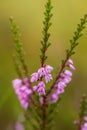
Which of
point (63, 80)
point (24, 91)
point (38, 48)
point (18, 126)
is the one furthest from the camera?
point (38, 48)

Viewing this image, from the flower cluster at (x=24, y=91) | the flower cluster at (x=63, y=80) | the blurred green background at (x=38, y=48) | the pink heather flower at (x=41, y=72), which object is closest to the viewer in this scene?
the pink heather flower at (x=41, y=72)

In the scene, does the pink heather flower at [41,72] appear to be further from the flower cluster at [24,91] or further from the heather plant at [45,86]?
the flower cluster at [24,91]

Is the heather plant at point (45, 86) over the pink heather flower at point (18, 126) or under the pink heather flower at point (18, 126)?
under

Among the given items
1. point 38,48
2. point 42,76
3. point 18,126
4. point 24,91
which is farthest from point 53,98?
point 38,48

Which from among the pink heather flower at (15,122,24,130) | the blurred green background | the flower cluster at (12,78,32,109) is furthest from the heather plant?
the pink heather flower at (15,122,24,130)

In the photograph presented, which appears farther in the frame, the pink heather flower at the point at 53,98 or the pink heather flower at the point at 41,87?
the pink heather flower at the point at 53,98

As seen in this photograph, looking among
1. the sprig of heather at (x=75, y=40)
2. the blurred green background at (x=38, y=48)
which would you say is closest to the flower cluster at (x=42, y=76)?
the sprig of heather at (x=75, y=40)

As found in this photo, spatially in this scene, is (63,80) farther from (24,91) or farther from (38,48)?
(38,48)

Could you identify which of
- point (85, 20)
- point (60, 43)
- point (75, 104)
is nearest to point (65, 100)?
point (75, 104)

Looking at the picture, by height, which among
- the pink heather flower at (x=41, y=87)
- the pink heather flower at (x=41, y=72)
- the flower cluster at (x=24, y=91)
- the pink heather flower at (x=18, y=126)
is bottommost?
the pink heather flower at (x=41, y=87)

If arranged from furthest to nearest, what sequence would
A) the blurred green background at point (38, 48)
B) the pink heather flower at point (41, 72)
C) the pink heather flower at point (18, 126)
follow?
the blurred green background at point (38, 48) < the pink heather flower at point (18, 126) < the pink heather flower at point (41, 72)
